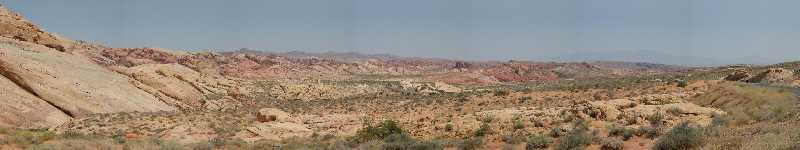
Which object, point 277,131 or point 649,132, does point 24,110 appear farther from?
point 649,132

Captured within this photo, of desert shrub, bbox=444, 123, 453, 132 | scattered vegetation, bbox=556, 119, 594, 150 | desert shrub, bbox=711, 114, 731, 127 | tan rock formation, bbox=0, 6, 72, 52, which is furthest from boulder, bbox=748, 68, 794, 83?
tan rock formation, bbox=0, 6, 72, 52

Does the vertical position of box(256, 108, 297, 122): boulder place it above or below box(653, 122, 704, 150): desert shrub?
below

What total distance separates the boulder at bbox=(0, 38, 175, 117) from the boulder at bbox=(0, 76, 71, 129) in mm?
760

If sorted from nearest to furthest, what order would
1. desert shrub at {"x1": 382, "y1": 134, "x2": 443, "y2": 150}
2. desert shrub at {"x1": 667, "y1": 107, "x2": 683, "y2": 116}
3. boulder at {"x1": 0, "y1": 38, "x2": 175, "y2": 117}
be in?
1. desert shrub at {"x1": 382, "y1": 134, "x2": 443, "y2": 150}
2. desert shrub at {"x1": 667, "y1": 107, "x2": 683, "y2": 116}
3. boulder at {"x1": 0, "y1": 38, "x2": 175, "y2": 117}

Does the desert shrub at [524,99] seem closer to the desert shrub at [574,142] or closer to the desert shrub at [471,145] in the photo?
the desert shrub at [471,145]

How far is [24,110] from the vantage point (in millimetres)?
27109

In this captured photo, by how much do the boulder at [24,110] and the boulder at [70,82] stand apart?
0.76m

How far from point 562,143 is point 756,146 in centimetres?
432

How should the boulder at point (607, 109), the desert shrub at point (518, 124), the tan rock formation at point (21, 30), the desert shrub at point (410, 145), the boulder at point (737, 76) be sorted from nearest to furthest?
the desert shrub at point (410, 145) < the desert shrub at point (518, 124) < the boulder at point (607, 109) < the boulder at point (737, 76) < the tan rock formation at point (21, 30)

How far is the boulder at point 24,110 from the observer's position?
1022 inches

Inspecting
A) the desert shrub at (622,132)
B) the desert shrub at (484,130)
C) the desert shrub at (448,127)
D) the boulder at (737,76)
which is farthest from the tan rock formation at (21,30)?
the boulder at (737,76)

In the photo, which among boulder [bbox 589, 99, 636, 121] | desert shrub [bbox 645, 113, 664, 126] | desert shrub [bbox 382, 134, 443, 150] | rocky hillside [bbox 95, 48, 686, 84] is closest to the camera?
desert shrub [bbox 382, 134, 443, 150]

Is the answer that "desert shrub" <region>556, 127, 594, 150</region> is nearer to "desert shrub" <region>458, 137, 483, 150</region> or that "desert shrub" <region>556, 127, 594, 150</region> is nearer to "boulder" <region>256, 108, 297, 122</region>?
"desert shrub" <region>458, 137, 483, 150</region>

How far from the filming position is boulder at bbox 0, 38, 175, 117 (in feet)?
99.8
